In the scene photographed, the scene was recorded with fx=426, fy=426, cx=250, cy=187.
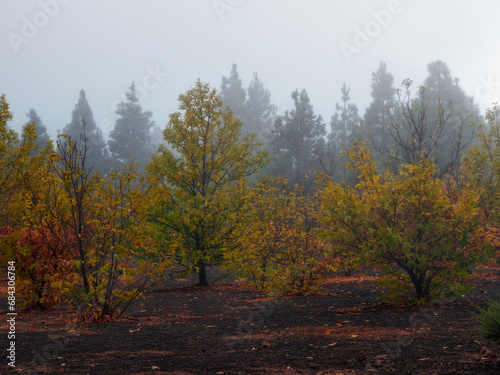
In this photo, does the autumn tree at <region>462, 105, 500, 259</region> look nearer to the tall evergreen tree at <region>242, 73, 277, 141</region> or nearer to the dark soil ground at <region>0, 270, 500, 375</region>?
the dark soil ground at <region>0, 270, 500, 375</region>

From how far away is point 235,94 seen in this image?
53.6 meters

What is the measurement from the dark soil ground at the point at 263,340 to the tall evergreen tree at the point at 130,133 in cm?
4026

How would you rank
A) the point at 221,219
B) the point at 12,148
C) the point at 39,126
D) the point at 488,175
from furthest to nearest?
the point at 39,126 < the point at 488,175 < the point at 221,219 < the point at 12,148

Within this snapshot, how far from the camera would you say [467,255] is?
255 inches

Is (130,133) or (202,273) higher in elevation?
(130,133)

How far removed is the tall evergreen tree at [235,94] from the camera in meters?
52.2

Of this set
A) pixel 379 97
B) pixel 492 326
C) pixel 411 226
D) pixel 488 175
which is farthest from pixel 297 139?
pixel 492 326

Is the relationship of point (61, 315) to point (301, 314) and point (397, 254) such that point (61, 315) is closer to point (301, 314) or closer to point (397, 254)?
point (301, 314)

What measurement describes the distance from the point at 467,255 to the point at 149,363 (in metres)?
4.94

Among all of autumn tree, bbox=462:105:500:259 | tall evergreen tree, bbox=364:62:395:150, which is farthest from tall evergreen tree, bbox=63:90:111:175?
autumn tree, bbox=462:105:500:259

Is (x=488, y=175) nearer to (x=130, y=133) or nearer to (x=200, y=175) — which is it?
(x=200, y=175)

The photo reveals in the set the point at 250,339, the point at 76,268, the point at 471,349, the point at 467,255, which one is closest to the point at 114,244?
the point at 76,268

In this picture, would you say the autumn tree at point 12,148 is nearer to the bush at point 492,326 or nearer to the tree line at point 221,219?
the tree line at point 221,219

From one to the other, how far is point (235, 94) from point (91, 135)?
18.1 metres
